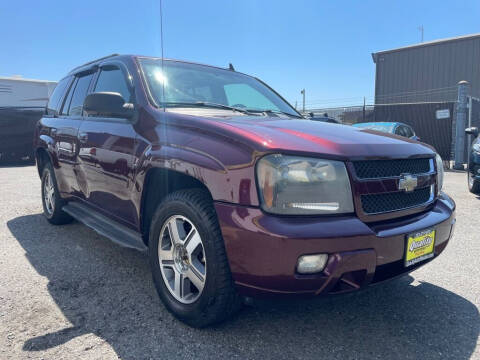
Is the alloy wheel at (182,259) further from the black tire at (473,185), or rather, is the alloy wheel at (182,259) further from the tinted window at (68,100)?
the black tire at (473,185)

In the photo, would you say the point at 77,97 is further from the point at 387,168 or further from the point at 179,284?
the point at 387,168

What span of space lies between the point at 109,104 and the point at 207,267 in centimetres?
141

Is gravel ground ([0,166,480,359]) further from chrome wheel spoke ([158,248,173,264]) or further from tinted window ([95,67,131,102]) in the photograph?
tinted window ([95,67,131,102])

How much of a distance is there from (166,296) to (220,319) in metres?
0.46

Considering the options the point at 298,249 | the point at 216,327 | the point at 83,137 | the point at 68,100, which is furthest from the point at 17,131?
the point at 298,249

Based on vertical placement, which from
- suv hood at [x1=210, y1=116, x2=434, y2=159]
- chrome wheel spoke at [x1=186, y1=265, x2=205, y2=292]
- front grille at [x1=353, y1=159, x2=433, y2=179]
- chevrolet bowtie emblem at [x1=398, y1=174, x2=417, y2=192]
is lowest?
chrome wheel spoke at [x1=186, y1=265, x2=205, y2=292]

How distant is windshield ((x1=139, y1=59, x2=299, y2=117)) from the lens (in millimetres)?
2885

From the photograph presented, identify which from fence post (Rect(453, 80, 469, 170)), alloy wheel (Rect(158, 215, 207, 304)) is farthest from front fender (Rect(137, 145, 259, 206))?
fence post (Rect(453, 80, 469, 170))

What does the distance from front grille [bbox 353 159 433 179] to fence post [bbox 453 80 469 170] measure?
1118cm

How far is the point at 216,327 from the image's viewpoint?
89.1 inches

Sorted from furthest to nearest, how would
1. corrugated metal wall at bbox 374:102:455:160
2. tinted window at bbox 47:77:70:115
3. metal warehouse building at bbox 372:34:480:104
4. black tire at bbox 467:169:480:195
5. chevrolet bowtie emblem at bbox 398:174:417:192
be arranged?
metal warehouse building at bbox 372:34:480:104 → corrugated metal wall at bbox 374:102:455:160 → black tire at bbox 467:169:480:195 → tinted window at bbox 47:77:70:115 → chevrolet bowtie emblem at bbox 398:174:417:192

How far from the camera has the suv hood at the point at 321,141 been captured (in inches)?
76.0

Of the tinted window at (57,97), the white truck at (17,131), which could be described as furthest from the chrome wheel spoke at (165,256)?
the white truck at (17,131)

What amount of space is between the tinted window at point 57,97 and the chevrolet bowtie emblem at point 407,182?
4.02m
